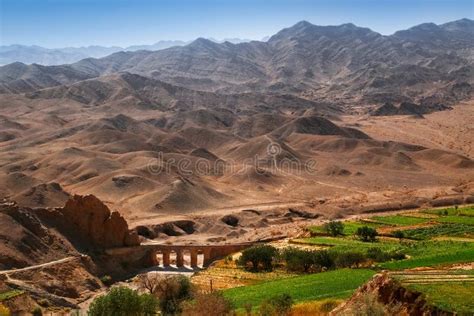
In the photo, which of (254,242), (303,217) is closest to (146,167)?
(303,217)

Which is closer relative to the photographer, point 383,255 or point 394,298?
point 394,298

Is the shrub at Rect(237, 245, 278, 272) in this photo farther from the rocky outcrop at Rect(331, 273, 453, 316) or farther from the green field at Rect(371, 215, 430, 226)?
the rocky outcrop at Rect(331, 273, 453, 316)

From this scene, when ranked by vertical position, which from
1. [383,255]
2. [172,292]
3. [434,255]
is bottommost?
[172,292]

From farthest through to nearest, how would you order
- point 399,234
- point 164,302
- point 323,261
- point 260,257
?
1. point 399,234
2. point 260,257
3. point 323,261
4. point 164,302

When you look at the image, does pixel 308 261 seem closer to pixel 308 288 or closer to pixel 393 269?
pixel 393 269

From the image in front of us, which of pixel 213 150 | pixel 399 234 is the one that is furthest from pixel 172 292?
pixel 213 150

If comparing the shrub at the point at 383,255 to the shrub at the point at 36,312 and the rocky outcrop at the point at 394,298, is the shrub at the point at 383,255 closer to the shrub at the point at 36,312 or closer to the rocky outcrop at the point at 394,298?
the rocky outcrop at the point at 394,298

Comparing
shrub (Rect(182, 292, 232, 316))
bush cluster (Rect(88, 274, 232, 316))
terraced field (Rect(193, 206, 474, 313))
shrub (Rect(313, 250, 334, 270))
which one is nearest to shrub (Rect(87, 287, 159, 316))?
bush cluster (Rect(88, 274, 232, 316))
